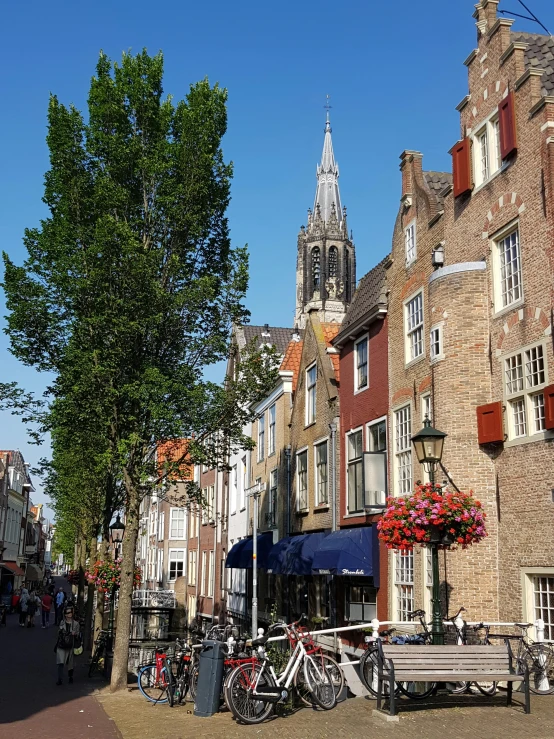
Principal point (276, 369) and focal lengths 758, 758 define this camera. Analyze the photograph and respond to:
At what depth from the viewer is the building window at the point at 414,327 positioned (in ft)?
60.4

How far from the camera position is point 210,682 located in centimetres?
1172

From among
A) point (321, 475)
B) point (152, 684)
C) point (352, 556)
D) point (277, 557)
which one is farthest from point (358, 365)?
point (152, 684)

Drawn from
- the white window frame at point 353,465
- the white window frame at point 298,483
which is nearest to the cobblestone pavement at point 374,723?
the white window frame at point 353,465

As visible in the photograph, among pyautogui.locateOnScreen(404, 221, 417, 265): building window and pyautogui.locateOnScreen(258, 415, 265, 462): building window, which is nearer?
pyautogui.locateOnScreen(404, 221, 417, 265): building window

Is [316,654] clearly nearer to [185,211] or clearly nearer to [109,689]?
[109,689]

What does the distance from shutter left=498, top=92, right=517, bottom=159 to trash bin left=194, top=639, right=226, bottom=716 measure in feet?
35.8

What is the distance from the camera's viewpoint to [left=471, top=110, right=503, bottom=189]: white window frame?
16141 mm

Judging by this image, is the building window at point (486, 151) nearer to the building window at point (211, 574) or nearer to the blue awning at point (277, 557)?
the blue awning at point (277, 557)

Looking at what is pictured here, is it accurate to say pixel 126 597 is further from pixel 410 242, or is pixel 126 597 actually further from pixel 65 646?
pixel 410 242

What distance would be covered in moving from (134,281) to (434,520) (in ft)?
30.3

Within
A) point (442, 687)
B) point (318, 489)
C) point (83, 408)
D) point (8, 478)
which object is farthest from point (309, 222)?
point (442, 687)

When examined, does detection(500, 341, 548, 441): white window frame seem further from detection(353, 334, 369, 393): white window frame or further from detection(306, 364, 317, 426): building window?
detection(306, 364, 317, 426): building window

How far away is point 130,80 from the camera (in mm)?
18453

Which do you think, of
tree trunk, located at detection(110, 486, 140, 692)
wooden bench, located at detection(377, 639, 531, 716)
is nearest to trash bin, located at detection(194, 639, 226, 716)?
wooden bench, located at detection(377, 639, 531, 716)
